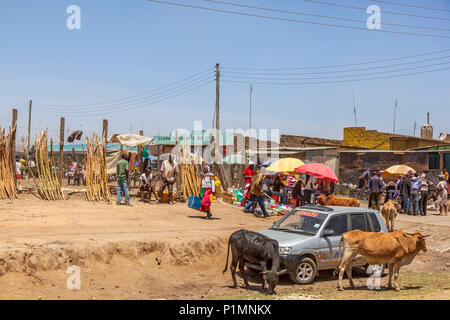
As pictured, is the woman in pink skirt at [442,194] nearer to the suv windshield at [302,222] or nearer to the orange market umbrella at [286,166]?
the orange market umbrella at [286,166]

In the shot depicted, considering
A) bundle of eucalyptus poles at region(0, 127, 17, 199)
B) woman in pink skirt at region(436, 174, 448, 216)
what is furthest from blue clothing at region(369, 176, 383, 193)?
bundle of eucalyptus poles at region(0, 127, 17, 199)

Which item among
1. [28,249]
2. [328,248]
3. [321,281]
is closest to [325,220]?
[328,248]

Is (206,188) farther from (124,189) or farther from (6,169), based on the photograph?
(6,169)

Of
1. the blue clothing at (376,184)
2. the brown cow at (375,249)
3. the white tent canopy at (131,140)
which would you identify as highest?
the white tent canopy at (131,140)

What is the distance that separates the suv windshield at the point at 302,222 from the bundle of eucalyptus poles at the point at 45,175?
10.3m

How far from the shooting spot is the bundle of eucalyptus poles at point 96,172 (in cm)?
1748

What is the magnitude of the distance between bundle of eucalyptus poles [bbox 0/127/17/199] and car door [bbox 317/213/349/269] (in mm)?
12164

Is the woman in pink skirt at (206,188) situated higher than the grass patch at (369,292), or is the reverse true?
the woman in pink skirt at (206,188)

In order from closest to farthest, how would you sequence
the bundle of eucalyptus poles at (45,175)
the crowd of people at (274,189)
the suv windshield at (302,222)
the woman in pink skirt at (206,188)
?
the suv windshield at (302,222) < the woman in pink skirt at (206,188) < the crowd of people at (274,189) < the bundle of eucalyptus poles at (45,175)

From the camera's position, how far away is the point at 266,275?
8.59m

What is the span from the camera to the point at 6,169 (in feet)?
54.1

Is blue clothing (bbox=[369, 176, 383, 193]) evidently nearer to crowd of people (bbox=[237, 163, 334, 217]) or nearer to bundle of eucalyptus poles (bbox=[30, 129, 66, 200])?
crowd of people (bbox=[237, 163, 334, 217])

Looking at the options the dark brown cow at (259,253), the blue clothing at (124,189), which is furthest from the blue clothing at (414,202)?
the dark brown cow at (259,253)

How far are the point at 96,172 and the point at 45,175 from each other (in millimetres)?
1917
